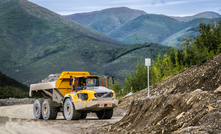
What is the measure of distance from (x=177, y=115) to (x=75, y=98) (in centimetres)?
775

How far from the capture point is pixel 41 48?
527ft

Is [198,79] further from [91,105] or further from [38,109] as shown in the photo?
[38,109]

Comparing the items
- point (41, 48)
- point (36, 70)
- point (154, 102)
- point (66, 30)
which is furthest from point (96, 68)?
point (154, 102)

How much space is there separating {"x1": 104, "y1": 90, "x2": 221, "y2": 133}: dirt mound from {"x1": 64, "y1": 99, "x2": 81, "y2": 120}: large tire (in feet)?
14.6

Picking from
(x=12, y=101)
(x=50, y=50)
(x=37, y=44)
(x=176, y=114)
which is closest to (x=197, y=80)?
(x=176, y=114)

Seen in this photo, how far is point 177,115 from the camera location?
951cm

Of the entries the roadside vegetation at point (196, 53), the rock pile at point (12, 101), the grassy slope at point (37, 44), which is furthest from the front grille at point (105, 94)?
the grassy slope at point (37, 44)

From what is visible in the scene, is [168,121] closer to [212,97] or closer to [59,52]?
[212,97]

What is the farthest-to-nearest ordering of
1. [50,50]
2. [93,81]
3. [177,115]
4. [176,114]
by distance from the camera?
[50,50], [93,81], [176,114], [177,115]

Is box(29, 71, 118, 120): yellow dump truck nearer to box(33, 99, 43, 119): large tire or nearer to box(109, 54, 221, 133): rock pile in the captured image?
box(33, 99, 43, 119): large tire

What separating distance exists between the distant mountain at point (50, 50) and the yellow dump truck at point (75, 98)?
8728cm

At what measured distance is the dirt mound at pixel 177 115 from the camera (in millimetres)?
8062

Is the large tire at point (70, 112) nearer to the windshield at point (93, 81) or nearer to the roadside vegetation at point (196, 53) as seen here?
the windshield at point (93, 81)

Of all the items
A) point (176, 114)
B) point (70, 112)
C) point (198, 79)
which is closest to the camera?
point (176, 114)
